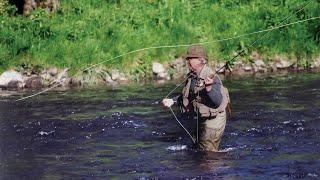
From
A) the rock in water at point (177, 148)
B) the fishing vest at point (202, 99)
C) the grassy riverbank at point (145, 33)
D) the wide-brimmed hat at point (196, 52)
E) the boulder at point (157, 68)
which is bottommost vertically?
the rock in water at point (177, 148)

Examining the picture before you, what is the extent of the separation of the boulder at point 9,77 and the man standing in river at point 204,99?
858cm

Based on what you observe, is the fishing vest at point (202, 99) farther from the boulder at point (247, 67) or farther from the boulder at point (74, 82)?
the boulder at point (247, 67)

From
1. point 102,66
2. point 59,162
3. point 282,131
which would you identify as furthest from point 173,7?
point 59,162

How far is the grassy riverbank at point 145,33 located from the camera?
1847 centimetres

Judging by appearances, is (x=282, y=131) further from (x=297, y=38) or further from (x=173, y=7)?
(x=173, y=7)

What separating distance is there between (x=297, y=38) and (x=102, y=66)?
5.72m

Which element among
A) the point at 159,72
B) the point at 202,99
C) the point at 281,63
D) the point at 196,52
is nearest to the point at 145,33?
the point at 159,72

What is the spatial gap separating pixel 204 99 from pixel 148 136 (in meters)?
2.18

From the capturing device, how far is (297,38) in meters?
19.2

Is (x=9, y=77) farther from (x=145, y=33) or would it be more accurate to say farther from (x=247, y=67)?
(x=247, y=67)

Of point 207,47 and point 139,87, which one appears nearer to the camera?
point 139,87

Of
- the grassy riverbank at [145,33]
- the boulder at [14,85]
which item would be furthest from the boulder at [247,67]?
the boulder at [14,85]

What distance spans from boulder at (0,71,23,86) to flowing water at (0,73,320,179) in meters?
1.55

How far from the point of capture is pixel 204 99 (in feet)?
32.9
